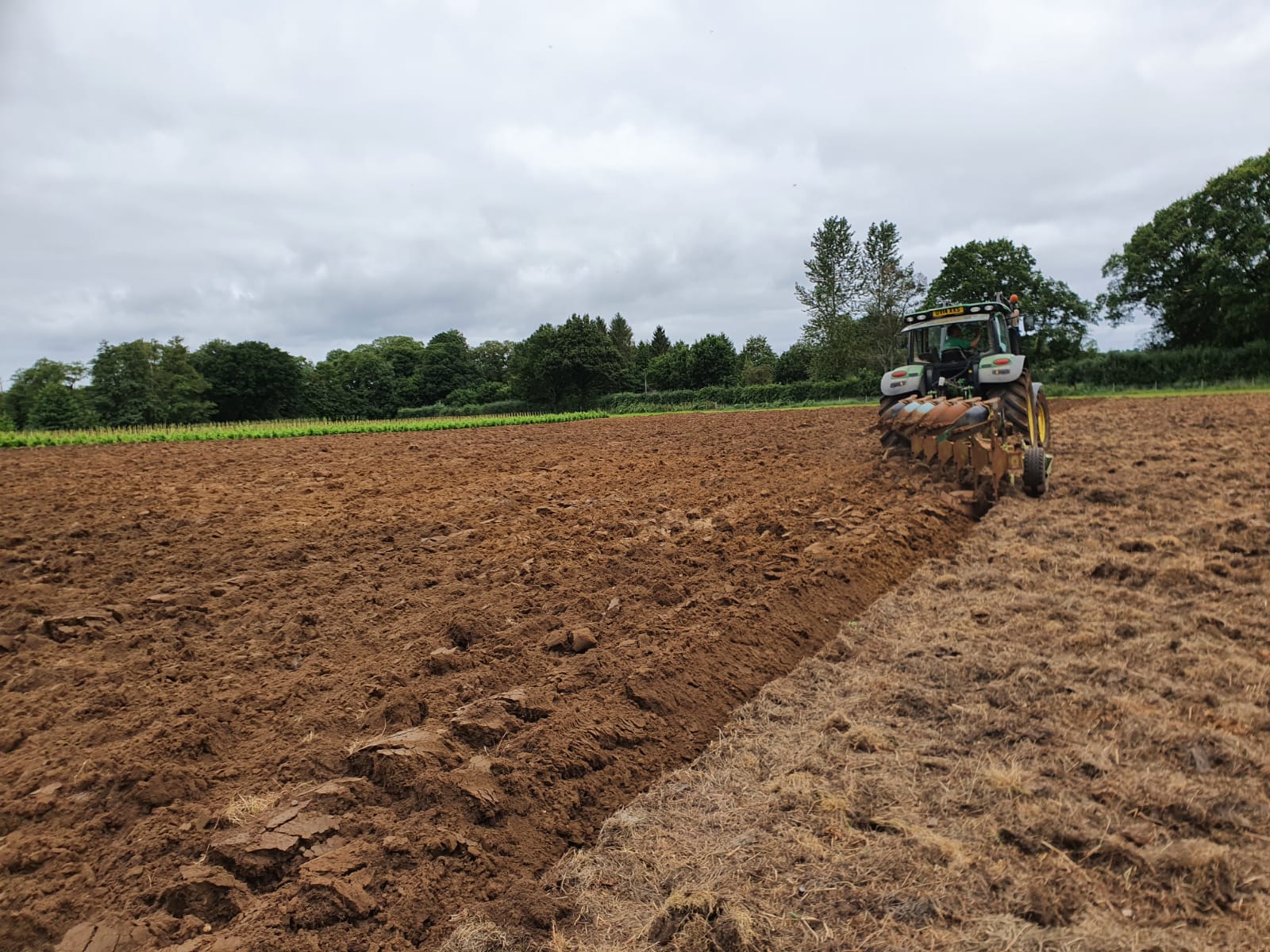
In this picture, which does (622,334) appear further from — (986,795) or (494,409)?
(986,795)

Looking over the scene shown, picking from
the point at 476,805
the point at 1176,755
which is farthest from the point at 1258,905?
the point at 476,805

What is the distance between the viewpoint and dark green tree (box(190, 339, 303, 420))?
67.8m

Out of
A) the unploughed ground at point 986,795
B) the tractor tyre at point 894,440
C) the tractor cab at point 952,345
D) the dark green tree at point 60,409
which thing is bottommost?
the unploughed ground at point 986,795

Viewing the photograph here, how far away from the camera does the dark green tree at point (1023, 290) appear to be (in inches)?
2044

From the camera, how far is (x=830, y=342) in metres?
57.3

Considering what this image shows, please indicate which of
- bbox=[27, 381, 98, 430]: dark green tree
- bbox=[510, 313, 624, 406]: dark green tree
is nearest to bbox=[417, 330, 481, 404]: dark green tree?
bbox=[510, 313, 624, 406]: dark green tree

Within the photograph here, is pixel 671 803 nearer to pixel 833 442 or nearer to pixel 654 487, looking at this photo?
pixel 654 487

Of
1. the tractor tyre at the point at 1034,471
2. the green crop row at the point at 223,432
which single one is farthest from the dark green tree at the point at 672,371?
the tractor tyre at the point at 1034,471

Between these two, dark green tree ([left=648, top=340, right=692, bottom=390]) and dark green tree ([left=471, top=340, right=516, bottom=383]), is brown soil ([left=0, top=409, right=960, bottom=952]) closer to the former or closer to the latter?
dark green tree ([left=648, top=340, right=692, bottom=390])

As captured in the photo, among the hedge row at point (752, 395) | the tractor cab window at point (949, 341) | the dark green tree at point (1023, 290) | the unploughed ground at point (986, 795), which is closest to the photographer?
the unploughed ground at point (986, 795)

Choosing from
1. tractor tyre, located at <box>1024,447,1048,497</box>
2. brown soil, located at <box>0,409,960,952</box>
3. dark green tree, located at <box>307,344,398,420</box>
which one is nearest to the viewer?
brown soil, located at <box>0,409,960,952</box>

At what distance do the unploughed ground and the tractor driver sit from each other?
5.89 meters

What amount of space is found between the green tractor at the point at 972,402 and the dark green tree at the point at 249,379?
68.1 meters

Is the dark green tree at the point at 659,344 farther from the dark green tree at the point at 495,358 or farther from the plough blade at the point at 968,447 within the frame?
the plough blade at the point at 968,447
